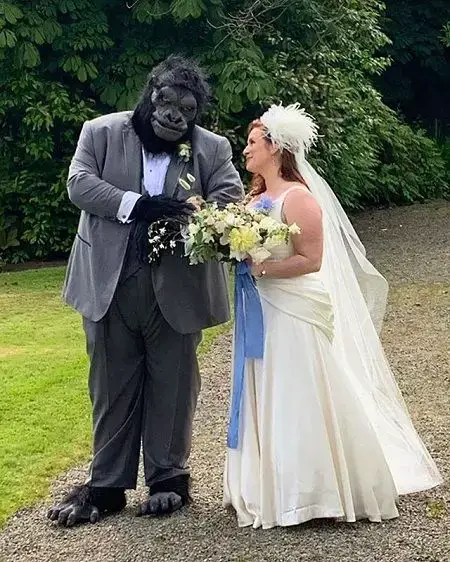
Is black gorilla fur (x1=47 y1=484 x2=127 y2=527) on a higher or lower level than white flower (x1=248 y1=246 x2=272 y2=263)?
lower

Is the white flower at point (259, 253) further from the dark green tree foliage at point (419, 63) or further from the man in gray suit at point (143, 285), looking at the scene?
the dark green tree foliage at point (419, 63)

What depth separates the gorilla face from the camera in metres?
4.30

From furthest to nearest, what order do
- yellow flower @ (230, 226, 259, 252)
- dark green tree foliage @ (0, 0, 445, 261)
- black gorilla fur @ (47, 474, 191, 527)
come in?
1. dark green tree foliage @ (0, 0, 445, 261)
2. black gorilla fur @ (47, 474, 191, 527)
3. yellow flower @ (230, 226, 259, 252)

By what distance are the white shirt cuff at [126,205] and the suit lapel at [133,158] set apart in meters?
0.13

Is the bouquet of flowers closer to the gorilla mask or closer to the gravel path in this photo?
the gorilla mask

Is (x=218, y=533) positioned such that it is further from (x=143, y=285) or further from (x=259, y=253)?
(x=259, y=253)

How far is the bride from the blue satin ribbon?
0.09 ft

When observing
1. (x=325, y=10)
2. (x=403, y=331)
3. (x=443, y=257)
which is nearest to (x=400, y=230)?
(x=443, y=257)

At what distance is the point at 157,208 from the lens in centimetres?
422

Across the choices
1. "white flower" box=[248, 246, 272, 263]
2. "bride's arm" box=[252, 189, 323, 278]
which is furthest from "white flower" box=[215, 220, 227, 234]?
"bride's arm" box=[252, 189, 323, 278]

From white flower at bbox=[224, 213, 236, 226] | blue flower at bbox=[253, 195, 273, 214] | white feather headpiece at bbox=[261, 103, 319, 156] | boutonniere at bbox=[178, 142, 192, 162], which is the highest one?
white feather headpiece at bbox=[261, 103, 319, 156]

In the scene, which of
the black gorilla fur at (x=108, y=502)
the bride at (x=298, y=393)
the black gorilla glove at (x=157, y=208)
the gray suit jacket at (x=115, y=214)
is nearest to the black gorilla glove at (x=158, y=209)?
the black gorilla glove at (x=157, y=208)

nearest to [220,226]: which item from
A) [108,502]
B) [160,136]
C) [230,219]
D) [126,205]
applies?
[230,219]

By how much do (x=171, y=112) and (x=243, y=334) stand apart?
39.7 inches
